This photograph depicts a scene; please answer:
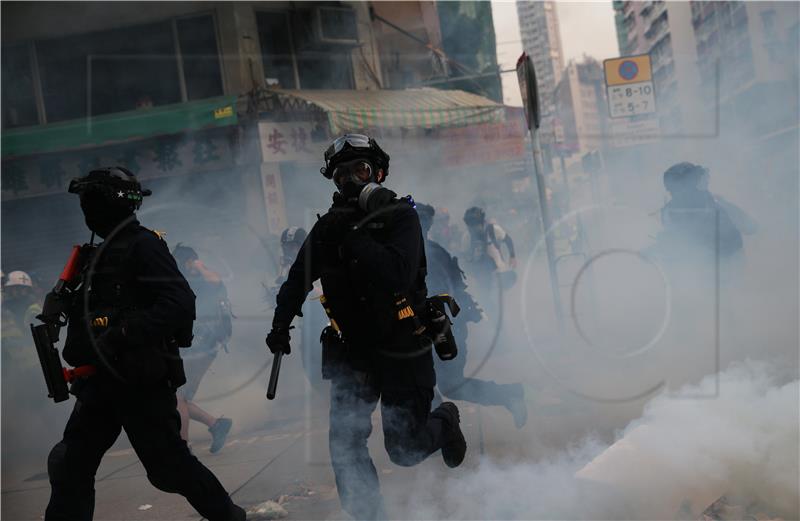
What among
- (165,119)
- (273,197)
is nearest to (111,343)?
(165,119)

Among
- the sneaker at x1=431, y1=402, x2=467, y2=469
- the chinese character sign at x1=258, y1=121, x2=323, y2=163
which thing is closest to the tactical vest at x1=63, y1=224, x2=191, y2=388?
the sneaker at x1=431, y1=402, x2=467, y2=469

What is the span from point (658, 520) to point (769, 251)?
25.5ft

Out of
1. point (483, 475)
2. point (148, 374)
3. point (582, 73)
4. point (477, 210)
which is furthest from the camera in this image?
point (582, 73)

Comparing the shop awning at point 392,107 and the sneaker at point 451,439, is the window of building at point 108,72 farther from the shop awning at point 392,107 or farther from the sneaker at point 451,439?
the sneaker at point 451,439

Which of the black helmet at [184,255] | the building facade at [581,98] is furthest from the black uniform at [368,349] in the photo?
the building facade at [581,98]

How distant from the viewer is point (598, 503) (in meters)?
3.66

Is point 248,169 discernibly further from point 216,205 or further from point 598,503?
point 598,503

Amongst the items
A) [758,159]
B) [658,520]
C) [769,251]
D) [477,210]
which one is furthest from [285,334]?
[758,159]

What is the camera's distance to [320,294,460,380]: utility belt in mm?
3453

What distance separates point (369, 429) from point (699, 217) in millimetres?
4090

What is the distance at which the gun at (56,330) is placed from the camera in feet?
10.6

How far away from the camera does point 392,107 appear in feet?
45.6

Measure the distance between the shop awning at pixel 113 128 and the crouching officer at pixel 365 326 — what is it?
10273 millimetres

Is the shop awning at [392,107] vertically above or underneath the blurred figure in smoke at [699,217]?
above
